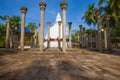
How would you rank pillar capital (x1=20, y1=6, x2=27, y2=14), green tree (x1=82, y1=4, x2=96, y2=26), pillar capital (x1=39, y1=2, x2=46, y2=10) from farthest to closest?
green tree (x1=82, y1=4, x2=96, y2=26)
pillar capital (x1=20, y1=6, x2=27, y2=14)
pillar capital (x1=39, y1=2, x2=46, y2=10)

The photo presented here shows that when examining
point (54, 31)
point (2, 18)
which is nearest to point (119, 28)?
point (54, 31)

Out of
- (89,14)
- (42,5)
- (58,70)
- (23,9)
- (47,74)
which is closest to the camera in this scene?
(47,74)

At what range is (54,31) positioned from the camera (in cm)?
3503

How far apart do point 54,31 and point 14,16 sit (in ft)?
49.7

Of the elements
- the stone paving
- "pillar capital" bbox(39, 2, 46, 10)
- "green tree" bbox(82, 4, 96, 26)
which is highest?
"green tree" bbox(82, 4, 96, 26)

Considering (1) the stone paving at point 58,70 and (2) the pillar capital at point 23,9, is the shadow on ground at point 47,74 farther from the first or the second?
(2) the pillar capital at point 23,9

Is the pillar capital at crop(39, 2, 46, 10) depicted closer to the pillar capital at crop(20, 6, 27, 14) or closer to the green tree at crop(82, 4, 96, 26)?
the pillar capital at crop(20, 6, 27, 14)

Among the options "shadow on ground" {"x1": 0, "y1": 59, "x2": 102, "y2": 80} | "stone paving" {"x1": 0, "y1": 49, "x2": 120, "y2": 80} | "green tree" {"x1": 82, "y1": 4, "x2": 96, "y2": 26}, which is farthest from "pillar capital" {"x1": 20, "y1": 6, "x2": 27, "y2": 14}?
"green tree" {"x1": 82, "y1": 4, "x2": 96, "y2": 26}

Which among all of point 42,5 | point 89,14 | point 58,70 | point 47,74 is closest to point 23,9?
point 42,5

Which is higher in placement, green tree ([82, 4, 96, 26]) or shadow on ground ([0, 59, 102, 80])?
green tree ([82, 4, 96, 26])

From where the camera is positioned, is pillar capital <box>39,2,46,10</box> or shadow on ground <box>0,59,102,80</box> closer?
shadow on ground <box>0,59,102,80</box>

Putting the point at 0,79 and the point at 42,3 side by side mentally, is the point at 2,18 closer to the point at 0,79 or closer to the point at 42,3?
the point at 42,3

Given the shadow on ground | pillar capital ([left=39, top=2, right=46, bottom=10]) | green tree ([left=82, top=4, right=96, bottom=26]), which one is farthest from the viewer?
green tree ([left=82, top=4, right=96, bottom=26])

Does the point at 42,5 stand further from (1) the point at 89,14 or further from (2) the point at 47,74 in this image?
→ (1) the point at 89,14
